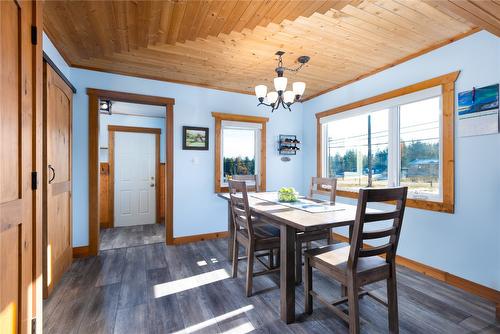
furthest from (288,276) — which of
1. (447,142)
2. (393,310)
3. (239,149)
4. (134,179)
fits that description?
(134,179)

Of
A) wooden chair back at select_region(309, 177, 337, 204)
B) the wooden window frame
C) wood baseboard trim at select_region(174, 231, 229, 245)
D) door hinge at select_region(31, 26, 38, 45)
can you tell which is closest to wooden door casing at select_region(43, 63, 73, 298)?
door hinge at select_region(31, 26, 38, 45)

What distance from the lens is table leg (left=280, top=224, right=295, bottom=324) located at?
1830 mm

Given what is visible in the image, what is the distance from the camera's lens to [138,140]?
4812 mm

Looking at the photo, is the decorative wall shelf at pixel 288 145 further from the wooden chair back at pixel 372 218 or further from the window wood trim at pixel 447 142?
the wooden chair back at pixel 372 218

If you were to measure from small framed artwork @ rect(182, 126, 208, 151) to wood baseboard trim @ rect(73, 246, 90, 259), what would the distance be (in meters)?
1.86

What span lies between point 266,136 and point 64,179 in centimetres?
300

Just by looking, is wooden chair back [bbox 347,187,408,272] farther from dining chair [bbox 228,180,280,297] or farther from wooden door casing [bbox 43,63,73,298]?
wooden door casing [bbox 43,63,73,298]

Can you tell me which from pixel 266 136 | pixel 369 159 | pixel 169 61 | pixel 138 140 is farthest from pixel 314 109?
pixel 138 140

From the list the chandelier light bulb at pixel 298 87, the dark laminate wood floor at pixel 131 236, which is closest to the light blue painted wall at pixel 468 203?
the chandelier light bulb at pixel 298 87

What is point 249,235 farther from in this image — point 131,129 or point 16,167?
point 131,129

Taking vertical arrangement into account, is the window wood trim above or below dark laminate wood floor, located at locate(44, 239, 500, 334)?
above

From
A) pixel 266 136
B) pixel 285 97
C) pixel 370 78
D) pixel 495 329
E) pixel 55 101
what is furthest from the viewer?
pixel 266 136

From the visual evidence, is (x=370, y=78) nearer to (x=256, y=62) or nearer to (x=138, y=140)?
(x=256, y=62)

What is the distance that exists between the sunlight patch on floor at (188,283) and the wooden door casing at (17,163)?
112cm
